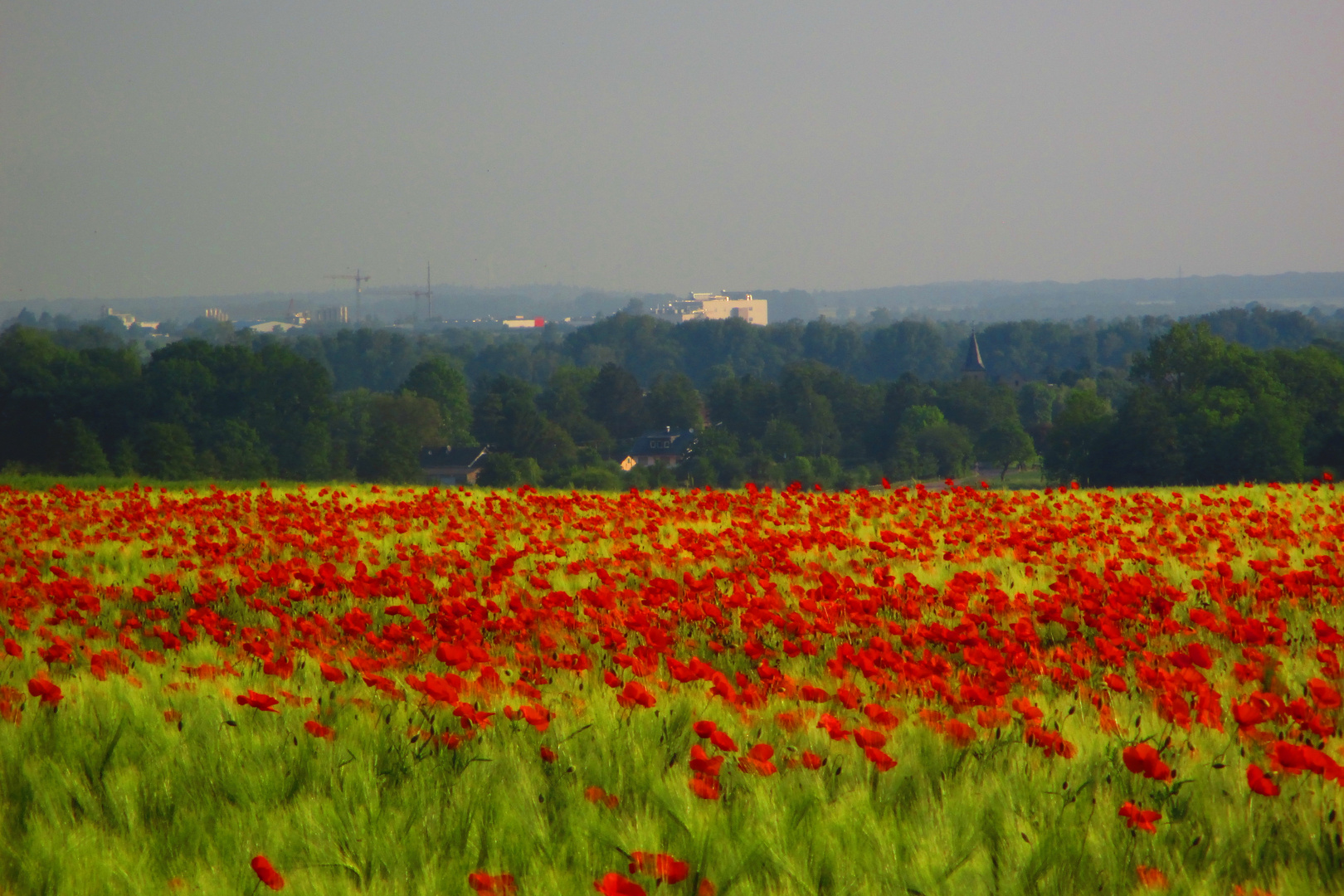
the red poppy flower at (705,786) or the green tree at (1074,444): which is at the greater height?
the red poppy flower at (705,786)

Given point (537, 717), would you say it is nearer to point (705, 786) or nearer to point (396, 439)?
point (705, 786)

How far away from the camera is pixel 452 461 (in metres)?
87.8

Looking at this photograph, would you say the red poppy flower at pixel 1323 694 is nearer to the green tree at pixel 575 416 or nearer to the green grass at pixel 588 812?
the green grass at pixel 588 812

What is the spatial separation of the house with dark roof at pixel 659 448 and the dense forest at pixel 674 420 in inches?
68.7

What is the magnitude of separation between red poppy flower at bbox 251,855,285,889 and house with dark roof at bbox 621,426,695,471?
290ft

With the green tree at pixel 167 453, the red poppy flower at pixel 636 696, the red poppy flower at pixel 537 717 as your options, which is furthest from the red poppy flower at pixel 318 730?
the green tree at pixel 167 453

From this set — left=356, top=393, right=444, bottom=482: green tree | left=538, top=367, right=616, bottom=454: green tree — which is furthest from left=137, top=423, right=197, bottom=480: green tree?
left=538, top=367, right=616, bottom=454: green tree

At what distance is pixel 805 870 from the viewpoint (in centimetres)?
348

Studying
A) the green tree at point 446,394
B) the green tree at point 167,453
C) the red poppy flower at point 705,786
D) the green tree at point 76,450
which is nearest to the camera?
the red poppy flower at point 705,786

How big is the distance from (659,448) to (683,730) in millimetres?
93744

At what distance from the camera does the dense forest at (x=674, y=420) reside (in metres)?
53.3

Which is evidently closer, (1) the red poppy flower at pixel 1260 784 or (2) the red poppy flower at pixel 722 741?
(1) the red poppy flower at pixel 1260 784

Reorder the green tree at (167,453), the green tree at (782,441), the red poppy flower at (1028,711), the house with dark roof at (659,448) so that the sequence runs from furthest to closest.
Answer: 1. the house with dark roof at (659,448)
2. the green tree at (782,441)
3. the green tree at (167,453)
4. the red poppy flower at (1028,711)

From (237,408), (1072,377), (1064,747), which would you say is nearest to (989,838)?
(1064,747)
